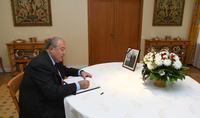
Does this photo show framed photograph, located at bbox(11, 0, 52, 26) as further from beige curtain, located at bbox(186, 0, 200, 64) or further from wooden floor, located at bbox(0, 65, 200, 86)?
beige curtain, located at bbox(186, 0, 200, 64)

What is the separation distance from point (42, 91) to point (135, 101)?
0.77 metres

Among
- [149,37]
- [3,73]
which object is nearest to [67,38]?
[3,73]

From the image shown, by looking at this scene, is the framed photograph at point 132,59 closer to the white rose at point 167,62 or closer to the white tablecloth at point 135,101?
the white tablecloth at point 135,101

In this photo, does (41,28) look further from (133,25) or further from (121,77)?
(121,77)

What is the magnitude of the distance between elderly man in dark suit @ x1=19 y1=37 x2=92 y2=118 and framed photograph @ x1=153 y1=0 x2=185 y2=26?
389 centimetres

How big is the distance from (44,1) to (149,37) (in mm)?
3220

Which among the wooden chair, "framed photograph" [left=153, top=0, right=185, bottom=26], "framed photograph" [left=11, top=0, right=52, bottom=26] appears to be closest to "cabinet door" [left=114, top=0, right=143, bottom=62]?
"framed photograph" [left=153, top=0, right=185, bottom=26]

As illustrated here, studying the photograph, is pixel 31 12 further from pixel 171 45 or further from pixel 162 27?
pixel 171 45

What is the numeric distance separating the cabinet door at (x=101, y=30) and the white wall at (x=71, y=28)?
8.5 inches

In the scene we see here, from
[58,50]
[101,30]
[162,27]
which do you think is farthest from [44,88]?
[162,27]

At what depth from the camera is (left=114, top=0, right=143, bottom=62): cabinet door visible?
14.4 feet

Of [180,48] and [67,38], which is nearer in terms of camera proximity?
[67,38]

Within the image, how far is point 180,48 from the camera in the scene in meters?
4.73

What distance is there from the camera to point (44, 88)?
121 centimetres
